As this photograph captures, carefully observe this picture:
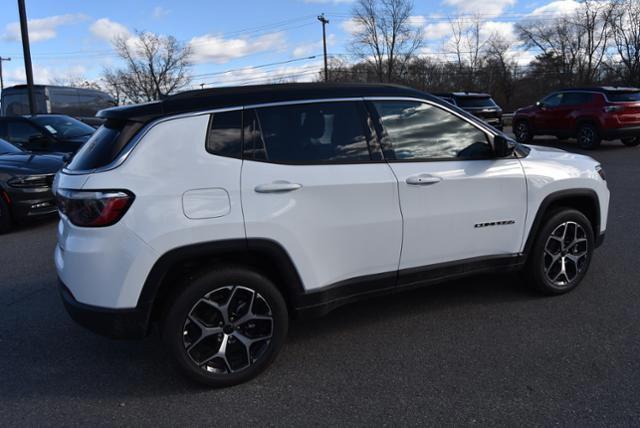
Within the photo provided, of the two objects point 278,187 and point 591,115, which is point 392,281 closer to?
point 278,187

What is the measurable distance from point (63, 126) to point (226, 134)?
9.60 m

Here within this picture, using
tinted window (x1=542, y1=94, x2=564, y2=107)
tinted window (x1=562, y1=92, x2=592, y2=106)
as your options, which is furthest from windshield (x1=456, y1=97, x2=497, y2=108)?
tinted window (x1=562, y1=92, x2=592, y2=106)

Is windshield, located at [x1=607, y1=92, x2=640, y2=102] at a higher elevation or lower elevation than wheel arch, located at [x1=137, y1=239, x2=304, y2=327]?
higher

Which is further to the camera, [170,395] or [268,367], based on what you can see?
[268,367]

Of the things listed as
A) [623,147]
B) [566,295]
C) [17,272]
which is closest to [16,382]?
[17,272]

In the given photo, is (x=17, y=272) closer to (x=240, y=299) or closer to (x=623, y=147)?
(x=240, y=299)

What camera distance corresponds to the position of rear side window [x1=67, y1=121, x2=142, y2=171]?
294 centimetres

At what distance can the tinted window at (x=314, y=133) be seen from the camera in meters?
3.17

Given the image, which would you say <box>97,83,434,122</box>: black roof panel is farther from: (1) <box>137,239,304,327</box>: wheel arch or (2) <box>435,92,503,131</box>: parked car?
(2) <box>435,92,503,131</box>: parked car

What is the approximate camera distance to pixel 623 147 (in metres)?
15.3

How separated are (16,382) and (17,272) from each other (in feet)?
8.61

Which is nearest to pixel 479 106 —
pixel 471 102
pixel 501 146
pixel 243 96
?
pixel 471 102

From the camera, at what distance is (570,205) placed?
14.4 feet

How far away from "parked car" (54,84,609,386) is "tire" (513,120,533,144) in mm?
14312
